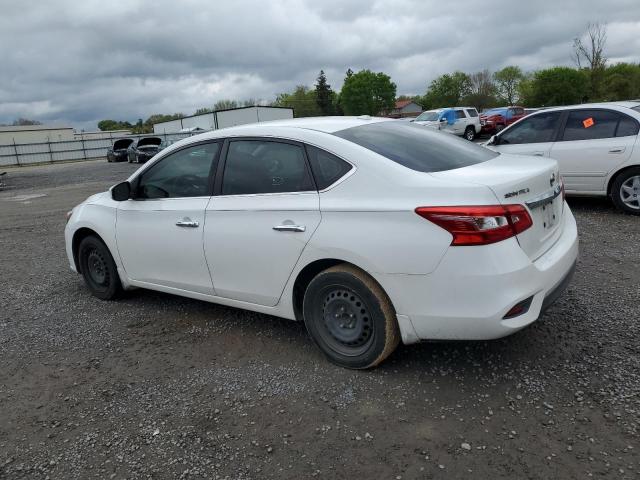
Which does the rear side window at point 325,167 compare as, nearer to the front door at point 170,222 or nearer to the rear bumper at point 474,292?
the rear bumper at point 474,292

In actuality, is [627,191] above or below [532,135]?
below

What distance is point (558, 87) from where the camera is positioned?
5466cm

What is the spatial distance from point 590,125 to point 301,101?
331ft

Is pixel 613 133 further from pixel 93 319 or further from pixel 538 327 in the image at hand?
pixel 93 319

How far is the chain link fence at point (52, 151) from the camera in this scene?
137 ft

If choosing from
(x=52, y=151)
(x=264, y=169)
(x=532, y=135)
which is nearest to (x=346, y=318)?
(x=264, y=169)

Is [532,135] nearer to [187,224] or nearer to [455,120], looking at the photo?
[187,224]

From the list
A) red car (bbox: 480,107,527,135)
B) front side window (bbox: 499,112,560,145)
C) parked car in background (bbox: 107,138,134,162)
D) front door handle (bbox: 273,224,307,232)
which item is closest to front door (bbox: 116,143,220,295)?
front door handle (bbox: 273,224,307,232)

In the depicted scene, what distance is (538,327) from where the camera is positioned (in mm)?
3848

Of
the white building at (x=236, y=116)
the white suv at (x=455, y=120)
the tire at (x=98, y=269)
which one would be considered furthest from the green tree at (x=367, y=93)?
Result: the tire at (x=98, y=269)

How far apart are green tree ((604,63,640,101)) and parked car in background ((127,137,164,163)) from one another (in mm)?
39958

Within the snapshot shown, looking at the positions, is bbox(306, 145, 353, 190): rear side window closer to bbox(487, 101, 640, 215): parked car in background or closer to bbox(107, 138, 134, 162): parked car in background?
bbox(487, 101, 640, 215): parked car in background

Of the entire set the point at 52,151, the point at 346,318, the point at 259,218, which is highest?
the point at 52,151

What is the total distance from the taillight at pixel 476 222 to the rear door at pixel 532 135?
18.2ft
